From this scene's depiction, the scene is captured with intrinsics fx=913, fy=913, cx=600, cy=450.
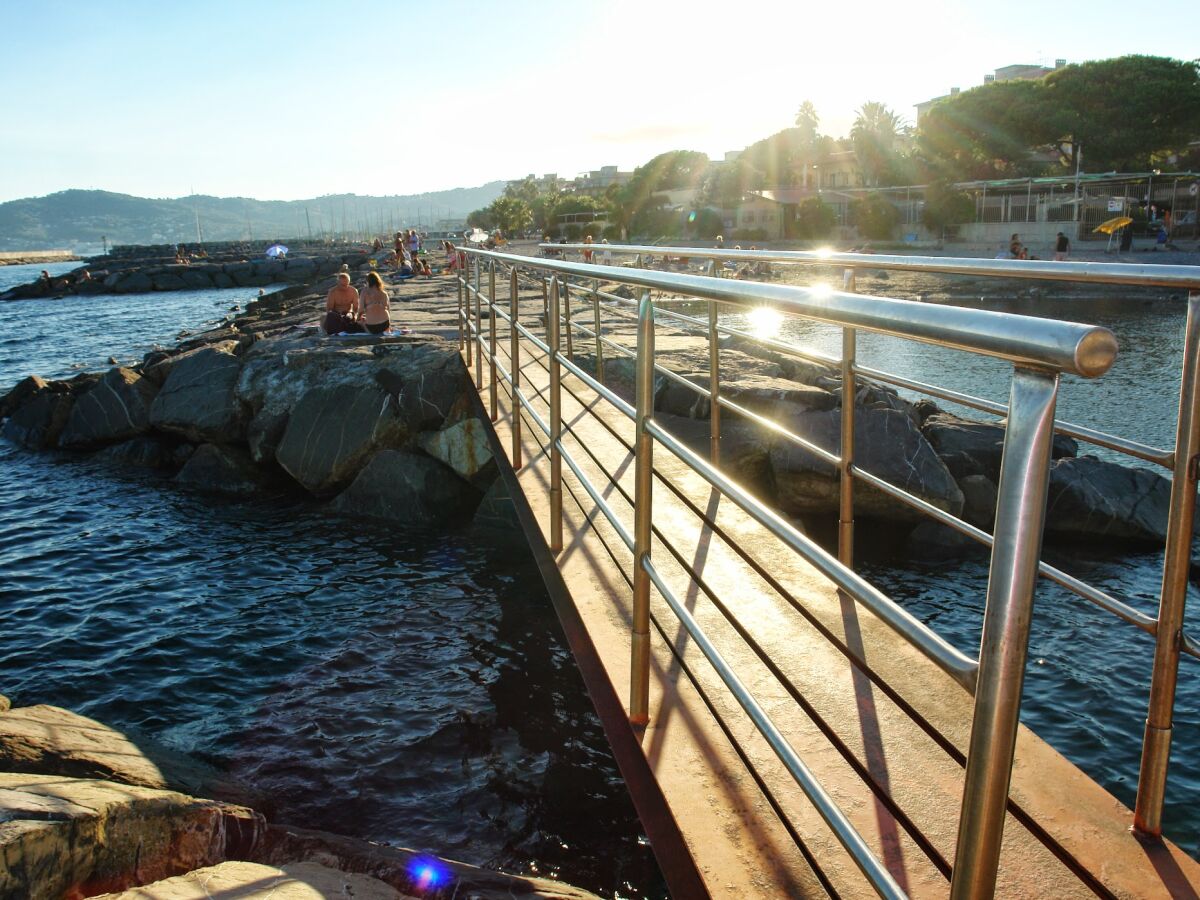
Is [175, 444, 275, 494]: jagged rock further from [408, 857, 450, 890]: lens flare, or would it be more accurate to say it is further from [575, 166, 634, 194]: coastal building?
[575, 166, 634, 194]: coastal building

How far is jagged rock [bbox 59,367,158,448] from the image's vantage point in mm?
13195

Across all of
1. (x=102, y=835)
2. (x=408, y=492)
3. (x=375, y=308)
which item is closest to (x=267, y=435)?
(x=408, y=492)

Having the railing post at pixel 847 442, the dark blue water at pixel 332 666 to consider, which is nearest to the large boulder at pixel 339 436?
the dark blue water at pixel 332 666

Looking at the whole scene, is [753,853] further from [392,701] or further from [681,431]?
[681,431]

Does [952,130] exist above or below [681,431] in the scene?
above

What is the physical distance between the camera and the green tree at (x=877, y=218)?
2055 inches

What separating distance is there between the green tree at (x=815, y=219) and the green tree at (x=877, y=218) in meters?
2.56

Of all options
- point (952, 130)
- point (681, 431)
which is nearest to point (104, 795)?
point (681, 431)

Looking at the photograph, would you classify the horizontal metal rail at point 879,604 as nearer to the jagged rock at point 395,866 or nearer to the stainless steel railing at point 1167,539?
the stainless steel railing at point 1167,539

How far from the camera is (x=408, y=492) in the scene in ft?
32.6

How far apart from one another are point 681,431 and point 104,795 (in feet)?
19.4

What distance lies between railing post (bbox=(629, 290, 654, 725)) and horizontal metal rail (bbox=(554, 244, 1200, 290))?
111cm

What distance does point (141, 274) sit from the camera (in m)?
67.9

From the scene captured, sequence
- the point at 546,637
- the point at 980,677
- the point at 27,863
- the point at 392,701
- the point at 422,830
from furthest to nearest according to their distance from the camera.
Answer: the point at 546,637 → the point at 392,701 → the point at 422,830 → the point at 27,863 → the point at 980,677
